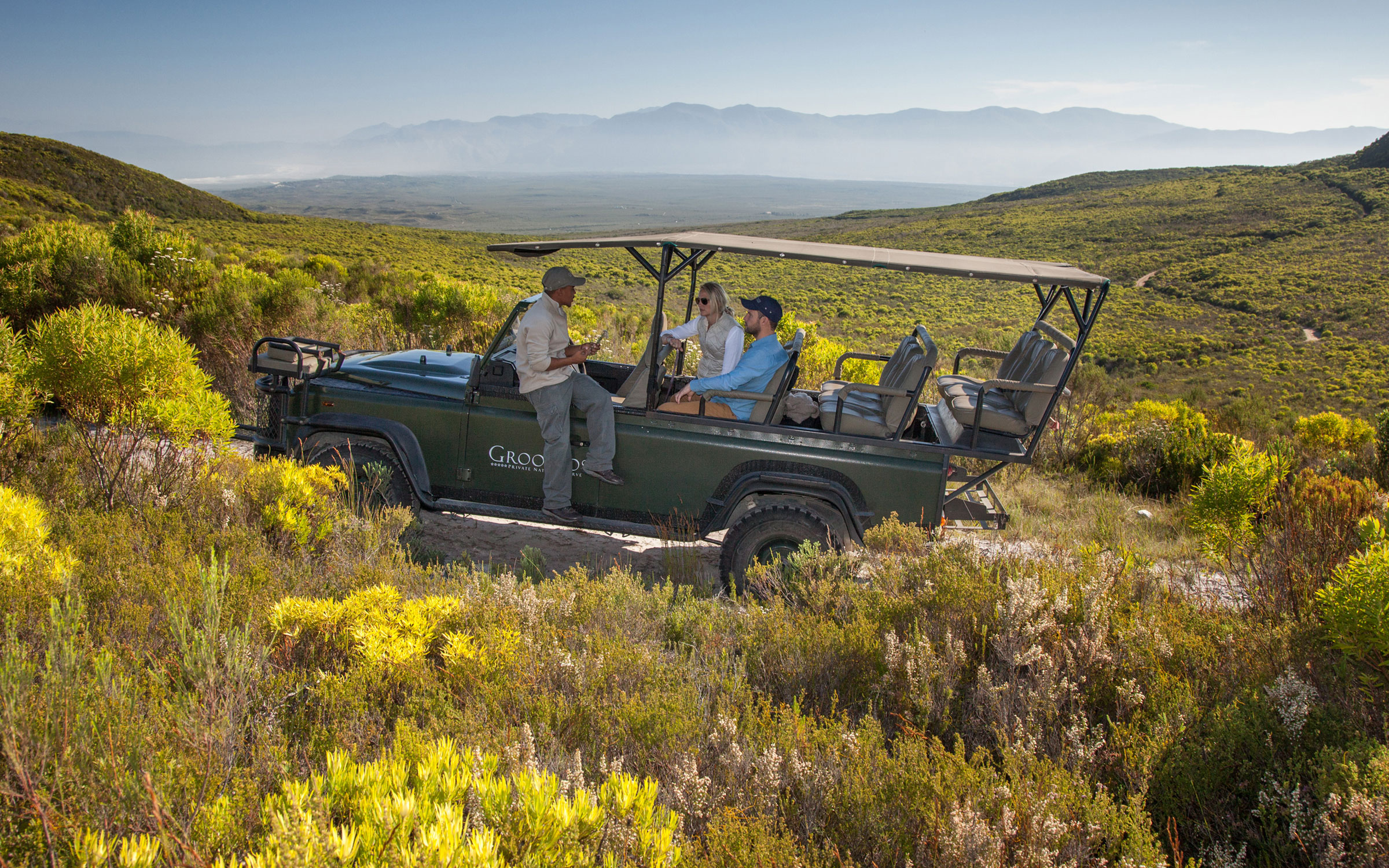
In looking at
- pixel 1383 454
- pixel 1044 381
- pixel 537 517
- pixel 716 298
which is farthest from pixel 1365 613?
pixel 1383 454

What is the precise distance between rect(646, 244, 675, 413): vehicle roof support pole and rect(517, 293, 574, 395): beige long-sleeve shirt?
Answer: 56 cm

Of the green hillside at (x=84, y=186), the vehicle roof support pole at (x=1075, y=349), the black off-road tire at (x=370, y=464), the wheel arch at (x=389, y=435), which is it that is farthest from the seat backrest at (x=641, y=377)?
the green hillside at (x=84, y=186)

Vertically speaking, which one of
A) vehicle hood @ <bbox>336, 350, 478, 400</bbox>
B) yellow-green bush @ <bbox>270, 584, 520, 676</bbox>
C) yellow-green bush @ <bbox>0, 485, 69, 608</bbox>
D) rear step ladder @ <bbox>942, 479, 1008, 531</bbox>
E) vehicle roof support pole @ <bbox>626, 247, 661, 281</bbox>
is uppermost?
vehicle roof support pole @ <bbox>626, 247, 661, 281</bbox>

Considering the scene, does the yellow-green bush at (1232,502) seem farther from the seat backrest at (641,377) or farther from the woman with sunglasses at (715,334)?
the seat backrest at (641,377)

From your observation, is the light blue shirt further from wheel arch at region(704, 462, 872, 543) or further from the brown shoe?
the brown shoe

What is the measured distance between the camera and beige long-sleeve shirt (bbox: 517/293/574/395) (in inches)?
194

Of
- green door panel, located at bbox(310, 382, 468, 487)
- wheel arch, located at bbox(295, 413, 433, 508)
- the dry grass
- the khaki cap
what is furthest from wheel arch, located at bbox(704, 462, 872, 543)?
wheel arch, located at bbox(295, 413, 433, 508)

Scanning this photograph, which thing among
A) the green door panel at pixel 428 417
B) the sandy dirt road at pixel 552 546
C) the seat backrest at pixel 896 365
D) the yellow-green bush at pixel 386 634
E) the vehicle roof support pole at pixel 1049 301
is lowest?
the sandy dirt road at pixel 552 546

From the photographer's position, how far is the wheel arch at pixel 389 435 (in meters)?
5.14

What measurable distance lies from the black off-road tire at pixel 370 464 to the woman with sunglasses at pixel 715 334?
6.97ft

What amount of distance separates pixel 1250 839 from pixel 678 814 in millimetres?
1891

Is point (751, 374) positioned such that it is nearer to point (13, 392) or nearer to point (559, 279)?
point (559, 279)

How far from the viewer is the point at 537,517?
516 cm

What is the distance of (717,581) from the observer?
542cm
